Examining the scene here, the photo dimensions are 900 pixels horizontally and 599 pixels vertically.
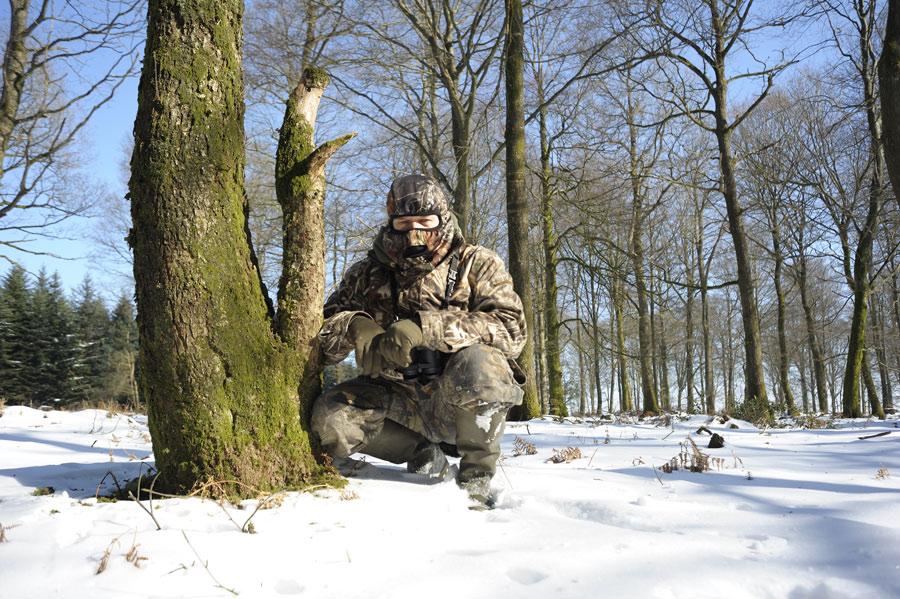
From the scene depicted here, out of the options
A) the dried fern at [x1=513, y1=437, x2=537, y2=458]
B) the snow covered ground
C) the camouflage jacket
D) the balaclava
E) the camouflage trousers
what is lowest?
the dried fern at [x1=513, y1=437, x2=537, y2=458]

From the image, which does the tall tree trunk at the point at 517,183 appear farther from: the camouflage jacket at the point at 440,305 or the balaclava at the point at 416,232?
the balaclava at the point at 416,232

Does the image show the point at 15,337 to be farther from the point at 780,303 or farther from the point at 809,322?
the point at 809,322

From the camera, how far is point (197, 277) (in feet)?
7.82

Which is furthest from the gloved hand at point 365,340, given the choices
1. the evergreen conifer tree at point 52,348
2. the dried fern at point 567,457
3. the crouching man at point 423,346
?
the evergreen conifer tree at point 52,348

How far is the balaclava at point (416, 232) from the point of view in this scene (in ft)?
9.73

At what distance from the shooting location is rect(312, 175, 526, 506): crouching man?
110 inches

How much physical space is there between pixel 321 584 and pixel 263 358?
126 centimetres

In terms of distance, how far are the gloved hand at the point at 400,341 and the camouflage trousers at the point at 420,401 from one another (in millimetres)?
264

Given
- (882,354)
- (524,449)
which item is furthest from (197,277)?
(882,354)

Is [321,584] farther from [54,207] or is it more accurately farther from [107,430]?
[54,207]

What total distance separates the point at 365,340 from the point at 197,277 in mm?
883

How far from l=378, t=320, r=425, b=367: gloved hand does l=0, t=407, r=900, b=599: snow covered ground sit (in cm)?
68

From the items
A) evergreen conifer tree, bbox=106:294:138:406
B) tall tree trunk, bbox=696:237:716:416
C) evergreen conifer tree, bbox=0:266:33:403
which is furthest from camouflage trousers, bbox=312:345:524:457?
evergreen conifer tree, bbox=0:266:33:403

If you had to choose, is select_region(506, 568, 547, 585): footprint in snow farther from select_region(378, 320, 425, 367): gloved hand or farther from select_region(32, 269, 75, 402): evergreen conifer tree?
select_region(32, 269, 75, 402): evergreen conifer tree
